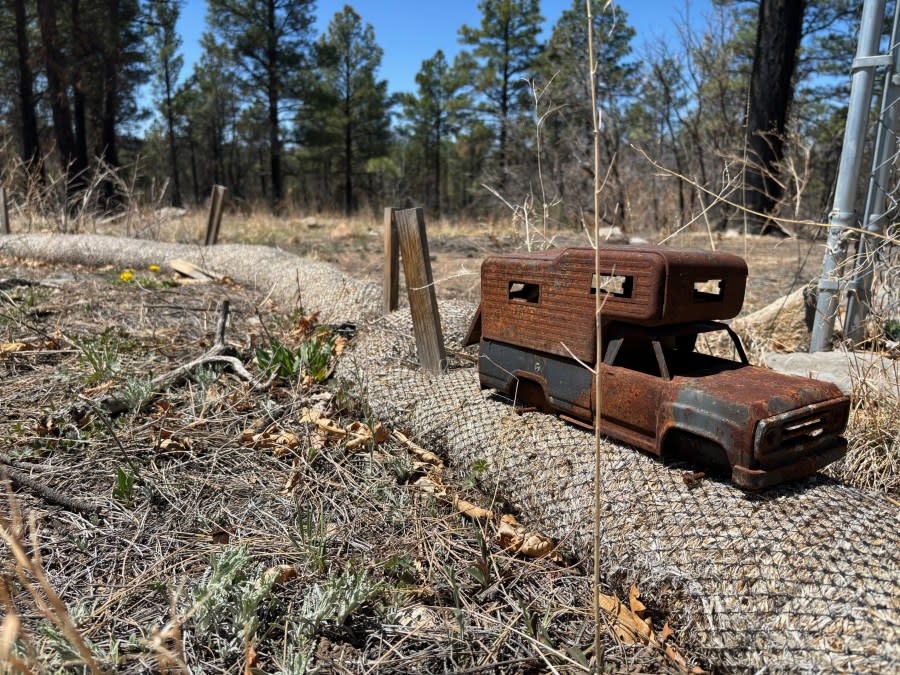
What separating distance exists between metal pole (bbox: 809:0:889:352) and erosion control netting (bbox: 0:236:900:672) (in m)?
1.52

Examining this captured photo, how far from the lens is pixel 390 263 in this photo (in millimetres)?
3975

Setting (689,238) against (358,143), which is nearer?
(689,238)

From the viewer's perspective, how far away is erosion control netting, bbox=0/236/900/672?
1342 mm

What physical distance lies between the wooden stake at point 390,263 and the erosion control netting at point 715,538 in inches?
63.0

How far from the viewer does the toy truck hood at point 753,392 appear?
5.26 feet

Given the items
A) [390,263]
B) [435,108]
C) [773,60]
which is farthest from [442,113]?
[390,263]

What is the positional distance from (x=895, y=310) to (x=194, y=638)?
3639 mm

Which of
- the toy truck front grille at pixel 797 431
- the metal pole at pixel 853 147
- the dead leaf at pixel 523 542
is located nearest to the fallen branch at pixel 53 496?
the dead leaf at pixel 523 542

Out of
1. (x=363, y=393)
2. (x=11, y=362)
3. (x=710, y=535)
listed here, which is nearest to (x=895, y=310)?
(x=710, y=535)

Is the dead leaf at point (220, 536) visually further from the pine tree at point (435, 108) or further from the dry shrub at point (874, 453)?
the pine tree at point (435, 108)

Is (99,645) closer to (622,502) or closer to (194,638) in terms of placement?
(194,638)

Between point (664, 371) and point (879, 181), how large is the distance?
2.03m

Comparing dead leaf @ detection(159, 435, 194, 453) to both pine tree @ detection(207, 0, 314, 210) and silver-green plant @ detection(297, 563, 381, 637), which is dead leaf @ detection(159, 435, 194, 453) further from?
pine tree @ detection(207, 0, 314, 210)

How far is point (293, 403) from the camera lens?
290 cm
